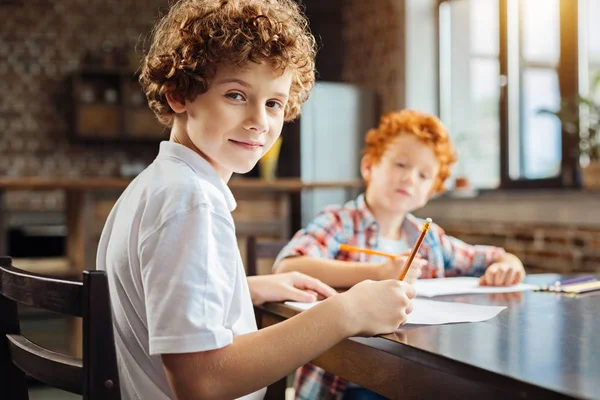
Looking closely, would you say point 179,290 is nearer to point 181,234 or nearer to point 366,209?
point 181,234

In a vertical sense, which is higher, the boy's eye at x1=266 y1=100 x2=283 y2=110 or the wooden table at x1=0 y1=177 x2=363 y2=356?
the boy's eye at x1=266 y1=100 x2=283 y2=110

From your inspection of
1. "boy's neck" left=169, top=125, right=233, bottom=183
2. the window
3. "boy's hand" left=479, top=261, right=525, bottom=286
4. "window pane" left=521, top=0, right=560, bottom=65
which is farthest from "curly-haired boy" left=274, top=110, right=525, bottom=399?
"window pane" left=521, top=0, right=560, bottom=65

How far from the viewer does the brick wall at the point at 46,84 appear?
6.77 meters

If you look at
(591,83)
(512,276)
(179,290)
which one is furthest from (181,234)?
(591,83)

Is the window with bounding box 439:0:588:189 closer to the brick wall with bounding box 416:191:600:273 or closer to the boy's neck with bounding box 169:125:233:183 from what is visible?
the brick wall with bounding box 416:191:600:273

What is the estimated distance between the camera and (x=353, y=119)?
5.93 metres

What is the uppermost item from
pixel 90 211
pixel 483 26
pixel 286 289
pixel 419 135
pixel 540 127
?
pixel 483 26

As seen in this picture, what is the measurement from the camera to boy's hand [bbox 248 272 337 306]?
126cm

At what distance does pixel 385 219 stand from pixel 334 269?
451 mm

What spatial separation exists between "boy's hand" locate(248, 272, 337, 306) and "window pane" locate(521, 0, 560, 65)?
11.2 feet

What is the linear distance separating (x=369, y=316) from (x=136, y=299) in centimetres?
31

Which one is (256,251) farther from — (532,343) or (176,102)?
(532,343)

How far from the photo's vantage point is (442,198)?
16.7ft

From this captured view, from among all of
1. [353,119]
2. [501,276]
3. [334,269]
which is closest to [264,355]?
[334,269]
